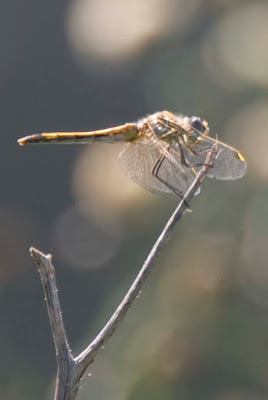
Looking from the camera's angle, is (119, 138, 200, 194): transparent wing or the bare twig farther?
(119, 138, 200, 194): transparent wing

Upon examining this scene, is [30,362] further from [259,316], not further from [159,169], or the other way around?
[159,169]

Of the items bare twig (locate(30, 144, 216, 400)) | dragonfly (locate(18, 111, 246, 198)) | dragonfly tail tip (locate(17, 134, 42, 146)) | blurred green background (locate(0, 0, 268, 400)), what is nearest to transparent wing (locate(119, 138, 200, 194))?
dragonfly (locate(18, 111, 246, 198))

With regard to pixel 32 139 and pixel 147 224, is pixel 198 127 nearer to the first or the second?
pixel 32 139

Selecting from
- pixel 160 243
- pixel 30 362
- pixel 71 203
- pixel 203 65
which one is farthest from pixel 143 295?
pixel 160 243

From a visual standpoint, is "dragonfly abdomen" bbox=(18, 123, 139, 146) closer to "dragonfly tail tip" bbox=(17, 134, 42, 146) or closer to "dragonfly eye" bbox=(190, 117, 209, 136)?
"dragonfly tail tip" bbox=(17, 134, 42, 146)

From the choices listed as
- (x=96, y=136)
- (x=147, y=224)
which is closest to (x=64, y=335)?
(x=96, y=136)

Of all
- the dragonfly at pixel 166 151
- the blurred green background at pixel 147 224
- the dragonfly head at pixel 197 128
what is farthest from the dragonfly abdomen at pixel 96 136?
the blurred green background at pixel 147 224

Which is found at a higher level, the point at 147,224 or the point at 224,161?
the point at 224,161

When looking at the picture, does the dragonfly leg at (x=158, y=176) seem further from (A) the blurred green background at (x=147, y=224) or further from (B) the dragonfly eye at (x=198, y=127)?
(A) the blurred green background at (x=147, y=224)
